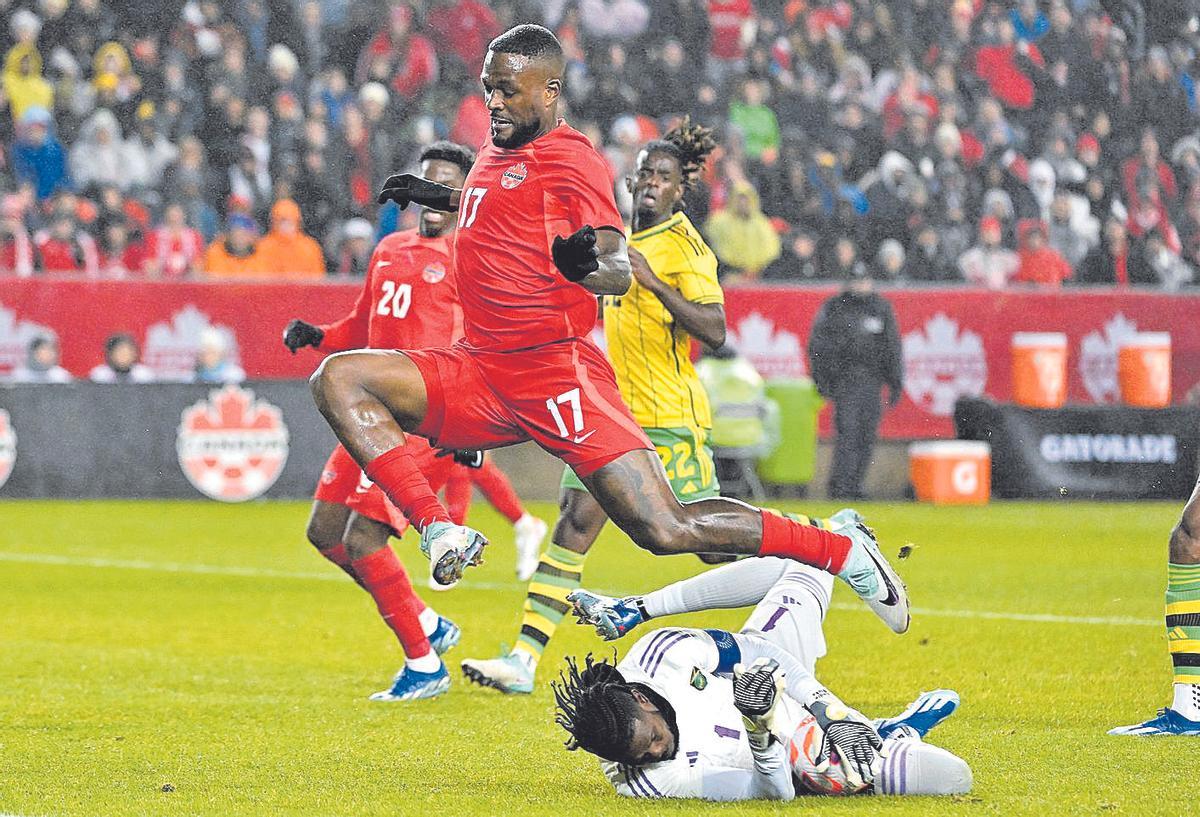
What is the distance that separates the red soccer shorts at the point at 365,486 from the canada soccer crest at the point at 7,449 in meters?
9.57

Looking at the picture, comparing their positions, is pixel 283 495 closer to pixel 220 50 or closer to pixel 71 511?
pixel 71 511

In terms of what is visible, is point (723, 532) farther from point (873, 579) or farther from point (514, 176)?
point (514, 176)

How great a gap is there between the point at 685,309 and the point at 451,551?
8.78 feet

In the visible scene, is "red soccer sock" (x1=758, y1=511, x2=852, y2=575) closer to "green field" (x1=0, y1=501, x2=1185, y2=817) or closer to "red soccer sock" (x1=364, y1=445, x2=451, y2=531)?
"green field" (x1=0, y1=501, x2=1185, y2=817)

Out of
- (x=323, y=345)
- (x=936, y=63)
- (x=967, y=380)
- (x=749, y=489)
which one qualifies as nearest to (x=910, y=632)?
(x=323, y=345)

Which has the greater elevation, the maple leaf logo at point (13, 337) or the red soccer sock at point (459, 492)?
the maple leaf logo at point (13, 337)

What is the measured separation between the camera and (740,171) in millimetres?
20406

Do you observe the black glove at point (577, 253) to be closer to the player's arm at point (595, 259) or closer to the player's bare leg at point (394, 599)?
the player's arm at point (595, 259)

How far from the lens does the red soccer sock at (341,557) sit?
8.02 m

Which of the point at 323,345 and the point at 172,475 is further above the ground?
the point at 323,345

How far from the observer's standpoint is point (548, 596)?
8.03 meters

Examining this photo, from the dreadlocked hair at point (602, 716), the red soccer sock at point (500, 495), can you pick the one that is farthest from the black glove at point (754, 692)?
the red soccer sock at point (500, 495)

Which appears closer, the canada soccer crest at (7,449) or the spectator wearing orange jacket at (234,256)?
the canada soccer crest at (7,449)

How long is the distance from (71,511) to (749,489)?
6516 mm
